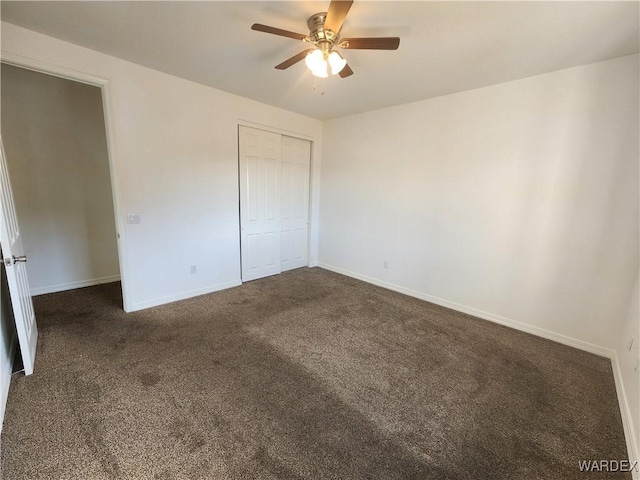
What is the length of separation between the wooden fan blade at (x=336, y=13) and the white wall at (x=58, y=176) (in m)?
3.48

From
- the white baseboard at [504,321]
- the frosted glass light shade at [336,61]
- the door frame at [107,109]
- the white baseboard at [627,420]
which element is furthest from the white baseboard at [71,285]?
the white baseboard at [627,420]

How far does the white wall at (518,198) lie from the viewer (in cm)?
235

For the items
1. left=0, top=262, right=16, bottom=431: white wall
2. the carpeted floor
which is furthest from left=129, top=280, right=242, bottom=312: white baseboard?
left=0, top=262, right=16, bottom=431: white wall

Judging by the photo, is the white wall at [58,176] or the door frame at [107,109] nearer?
the door frame at [107,109]

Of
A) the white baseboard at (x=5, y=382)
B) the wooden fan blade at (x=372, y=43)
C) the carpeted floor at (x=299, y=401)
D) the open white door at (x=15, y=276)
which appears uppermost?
the wooden fan blade at (x=372, y=43)

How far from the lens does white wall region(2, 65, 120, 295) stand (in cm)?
308

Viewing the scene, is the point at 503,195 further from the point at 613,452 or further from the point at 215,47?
the point at 215,47

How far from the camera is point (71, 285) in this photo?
3580 mm

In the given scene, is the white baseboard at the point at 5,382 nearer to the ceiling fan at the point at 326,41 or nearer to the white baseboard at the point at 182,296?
the white baseboard at the point at 182,296

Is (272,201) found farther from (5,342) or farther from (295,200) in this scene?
(5,342)

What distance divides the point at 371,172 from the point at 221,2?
2.78 metres

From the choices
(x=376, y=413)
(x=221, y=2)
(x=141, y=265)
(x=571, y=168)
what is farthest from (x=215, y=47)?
(x=571, y=168)

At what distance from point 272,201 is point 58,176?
268 cm

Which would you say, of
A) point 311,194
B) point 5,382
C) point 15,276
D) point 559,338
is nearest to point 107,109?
point 15,276
